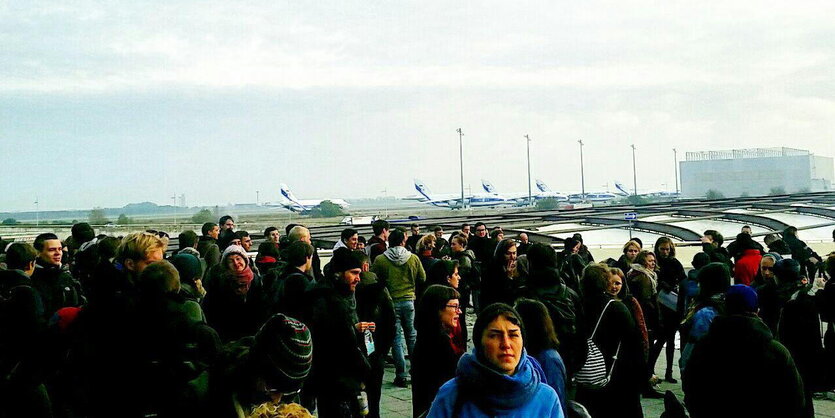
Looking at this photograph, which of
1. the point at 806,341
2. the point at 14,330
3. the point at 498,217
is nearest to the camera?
the point at 14,330

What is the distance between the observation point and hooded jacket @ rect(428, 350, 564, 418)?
9.19 feet

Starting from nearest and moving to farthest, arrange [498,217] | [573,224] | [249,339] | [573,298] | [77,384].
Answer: [249,339], [77,384], [573,298], [573,224], [498,217]

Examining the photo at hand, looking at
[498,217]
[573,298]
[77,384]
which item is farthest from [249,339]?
[498,217]

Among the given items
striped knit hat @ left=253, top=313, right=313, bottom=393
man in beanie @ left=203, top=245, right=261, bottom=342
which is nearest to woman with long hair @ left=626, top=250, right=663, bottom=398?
man in beanie @ left=203, top=245, right=261, bottom=342

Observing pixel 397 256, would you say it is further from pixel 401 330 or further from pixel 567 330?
pixel 567 330

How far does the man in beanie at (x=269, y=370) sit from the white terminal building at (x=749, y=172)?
12678 cm

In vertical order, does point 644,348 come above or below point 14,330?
below

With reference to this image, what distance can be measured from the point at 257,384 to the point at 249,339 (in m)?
0.36

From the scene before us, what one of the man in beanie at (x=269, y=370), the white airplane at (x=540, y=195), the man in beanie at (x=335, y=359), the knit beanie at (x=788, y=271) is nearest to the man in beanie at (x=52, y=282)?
the man in beanie at (x=335, y=359)

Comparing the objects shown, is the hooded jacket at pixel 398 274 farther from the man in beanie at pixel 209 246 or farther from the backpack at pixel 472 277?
the backpack at pixel 472 277

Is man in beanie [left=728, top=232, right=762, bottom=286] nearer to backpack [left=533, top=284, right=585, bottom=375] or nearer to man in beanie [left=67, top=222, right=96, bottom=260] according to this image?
backpack [left=533, top=284, right=585, bottom=375]

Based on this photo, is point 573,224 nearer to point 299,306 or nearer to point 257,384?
point 299,306

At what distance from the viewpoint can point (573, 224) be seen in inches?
1339

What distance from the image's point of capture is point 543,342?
4.01 meters
